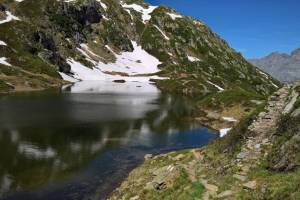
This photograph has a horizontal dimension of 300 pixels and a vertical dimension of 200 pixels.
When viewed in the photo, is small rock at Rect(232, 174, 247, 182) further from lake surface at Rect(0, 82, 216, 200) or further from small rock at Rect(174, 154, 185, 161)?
lake surface at Rect(0, 82, 216, 200)

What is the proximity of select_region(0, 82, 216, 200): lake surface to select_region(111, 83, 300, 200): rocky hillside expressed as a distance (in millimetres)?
6938

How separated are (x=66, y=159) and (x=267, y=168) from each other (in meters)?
35.2

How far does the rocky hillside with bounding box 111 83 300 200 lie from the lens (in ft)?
103

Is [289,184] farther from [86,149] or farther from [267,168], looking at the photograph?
[86,149]

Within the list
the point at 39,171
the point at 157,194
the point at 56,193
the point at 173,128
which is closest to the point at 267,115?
the point at 157,194

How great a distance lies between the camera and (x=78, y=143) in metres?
72.6

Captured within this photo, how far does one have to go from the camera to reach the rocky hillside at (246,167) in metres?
31.5

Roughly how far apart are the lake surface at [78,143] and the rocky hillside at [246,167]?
6.94m

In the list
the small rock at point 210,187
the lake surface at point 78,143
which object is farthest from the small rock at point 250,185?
the lake surface at point 78,143

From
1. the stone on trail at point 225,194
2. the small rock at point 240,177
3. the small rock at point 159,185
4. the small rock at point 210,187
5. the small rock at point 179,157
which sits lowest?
the small rock at point 159,185

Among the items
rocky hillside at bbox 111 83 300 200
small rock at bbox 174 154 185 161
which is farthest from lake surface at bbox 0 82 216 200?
small rock at bbox 174 154 185 161

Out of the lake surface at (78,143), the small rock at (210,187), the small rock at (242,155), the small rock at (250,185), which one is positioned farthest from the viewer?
the lake surface at (78,143)

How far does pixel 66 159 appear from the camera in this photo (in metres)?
61.2

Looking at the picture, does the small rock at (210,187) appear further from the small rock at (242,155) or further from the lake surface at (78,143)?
the lake surface at (78,143)
